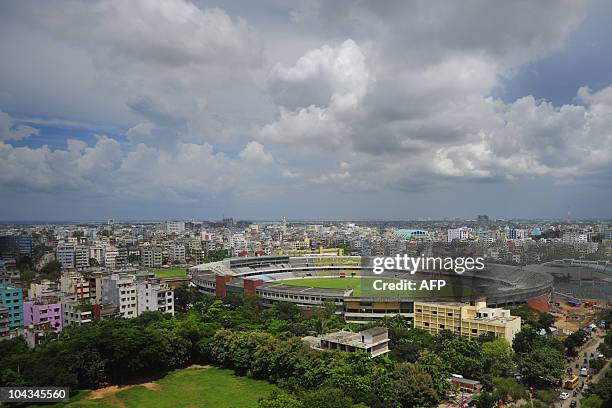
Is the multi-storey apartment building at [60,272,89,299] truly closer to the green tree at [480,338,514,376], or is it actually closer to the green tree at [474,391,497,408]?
the green tree at [480,338,514,376]

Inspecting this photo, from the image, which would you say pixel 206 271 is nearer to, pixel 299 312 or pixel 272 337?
pixel 299 312

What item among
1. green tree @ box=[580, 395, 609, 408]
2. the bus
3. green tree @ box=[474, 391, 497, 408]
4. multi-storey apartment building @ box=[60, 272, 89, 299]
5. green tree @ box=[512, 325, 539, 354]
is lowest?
the bus

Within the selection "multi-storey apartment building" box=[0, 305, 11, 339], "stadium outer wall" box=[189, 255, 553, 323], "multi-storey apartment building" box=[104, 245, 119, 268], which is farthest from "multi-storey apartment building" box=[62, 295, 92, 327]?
"multi-storey apartment building" box=[104, 245, 119, 268]

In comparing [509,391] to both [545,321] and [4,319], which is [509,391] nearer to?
[545,321]

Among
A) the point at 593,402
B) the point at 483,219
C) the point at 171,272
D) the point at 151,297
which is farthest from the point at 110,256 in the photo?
the point at 483,219

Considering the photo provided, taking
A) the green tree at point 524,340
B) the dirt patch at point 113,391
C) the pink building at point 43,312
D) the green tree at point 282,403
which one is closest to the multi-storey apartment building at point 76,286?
the pink building at point 43,312

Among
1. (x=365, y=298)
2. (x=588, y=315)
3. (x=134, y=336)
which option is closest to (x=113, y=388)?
(x=134, y=336)
